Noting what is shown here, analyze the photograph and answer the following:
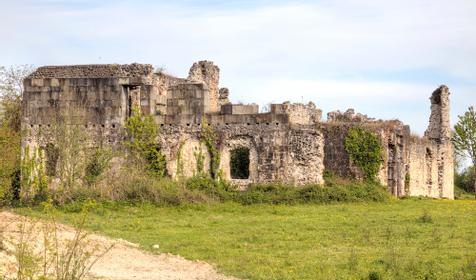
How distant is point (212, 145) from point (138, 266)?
1454 cm

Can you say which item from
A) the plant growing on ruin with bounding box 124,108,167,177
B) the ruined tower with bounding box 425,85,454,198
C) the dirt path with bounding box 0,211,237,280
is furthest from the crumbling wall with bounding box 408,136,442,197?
the dirt path with bounding box 0,211,237,280

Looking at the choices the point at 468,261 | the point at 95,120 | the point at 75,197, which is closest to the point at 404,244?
the point at 468,261

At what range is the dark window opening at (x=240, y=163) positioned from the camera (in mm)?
30594

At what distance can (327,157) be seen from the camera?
31438 mm

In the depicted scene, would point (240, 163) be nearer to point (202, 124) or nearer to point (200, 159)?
point (200, 159)

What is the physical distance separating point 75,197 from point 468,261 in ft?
52.5

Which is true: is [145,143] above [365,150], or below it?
above

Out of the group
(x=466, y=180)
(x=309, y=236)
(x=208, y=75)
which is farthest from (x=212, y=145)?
(x=466, y=180)

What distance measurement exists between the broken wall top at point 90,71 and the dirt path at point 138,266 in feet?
52.3

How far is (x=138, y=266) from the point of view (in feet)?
50.7

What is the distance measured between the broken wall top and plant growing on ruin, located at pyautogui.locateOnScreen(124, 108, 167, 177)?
305 cm

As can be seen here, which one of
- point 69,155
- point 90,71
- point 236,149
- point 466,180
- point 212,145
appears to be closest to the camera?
point 69,155

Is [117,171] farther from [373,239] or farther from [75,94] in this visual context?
[373,239]

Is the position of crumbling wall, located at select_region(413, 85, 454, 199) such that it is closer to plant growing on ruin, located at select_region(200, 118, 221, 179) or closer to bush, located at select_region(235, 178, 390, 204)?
bush, located at select_region(235, 178, 390, 204)
